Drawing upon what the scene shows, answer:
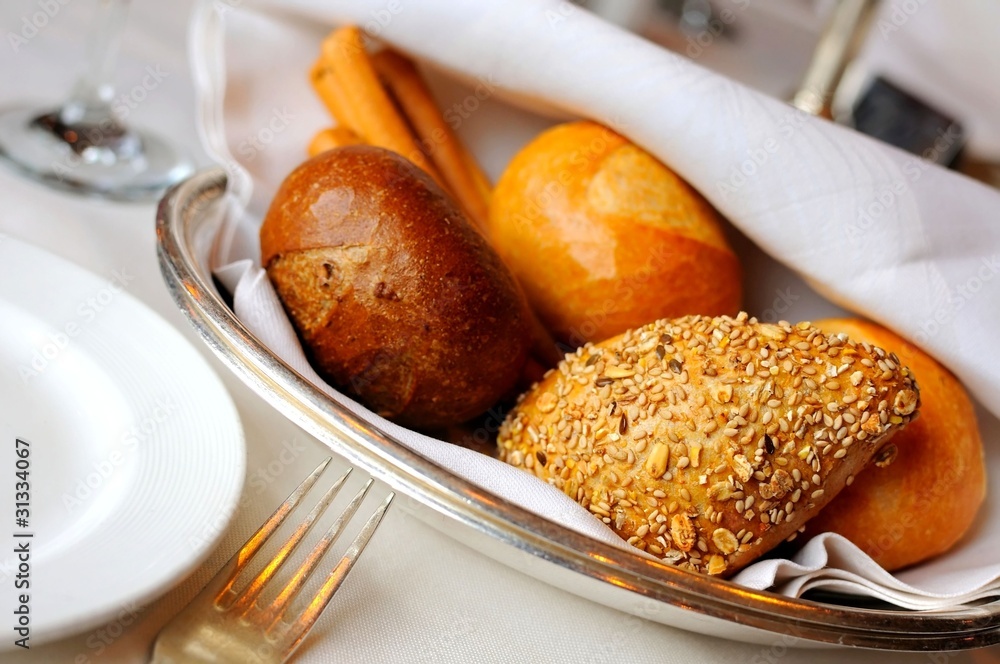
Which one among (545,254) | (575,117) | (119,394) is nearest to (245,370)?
(119,394)

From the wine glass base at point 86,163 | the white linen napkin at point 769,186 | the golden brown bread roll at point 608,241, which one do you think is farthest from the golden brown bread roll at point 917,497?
the wine glass base at point 86,163

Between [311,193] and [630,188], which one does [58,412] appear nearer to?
[311,193]

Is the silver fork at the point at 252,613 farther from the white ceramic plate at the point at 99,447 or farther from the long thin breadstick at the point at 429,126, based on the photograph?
Result: the long thin breadstick at the point at 429,126

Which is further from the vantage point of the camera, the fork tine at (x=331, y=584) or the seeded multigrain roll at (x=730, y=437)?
the seeded multigrain roll at (x=730, y=437)

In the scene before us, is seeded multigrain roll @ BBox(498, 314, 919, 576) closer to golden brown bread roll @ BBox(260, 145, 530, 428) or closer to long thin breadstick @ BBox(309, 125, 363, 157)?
golden brown bread roll @ BBox(260, 145, 530, 428)

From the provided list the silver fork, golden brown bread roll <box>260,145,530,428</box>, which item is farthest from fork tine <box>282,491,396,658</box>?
golden brown bread roll <box>260,145,530,428</box>

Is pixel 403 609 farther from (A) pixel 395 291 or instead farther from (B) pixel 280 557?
(A) pixel 395 291

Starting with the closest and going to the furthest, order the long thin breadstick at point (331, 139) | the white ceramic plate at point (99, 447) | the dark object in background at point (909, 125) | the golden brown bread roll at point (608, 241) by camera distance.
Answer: the white ceramic plate at point (99, 447) < the golden brown bread roll at point (608, 241) < the long thin breadstick at point (331, 139) < the dark object in background at point (909, 125)
